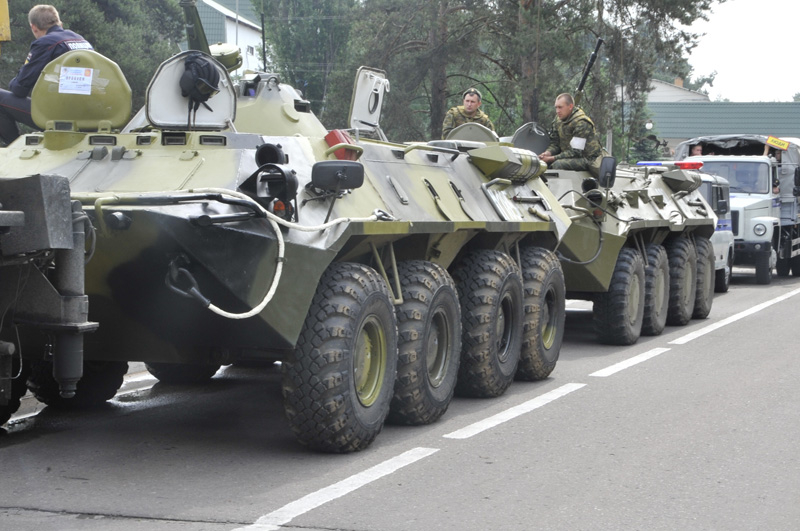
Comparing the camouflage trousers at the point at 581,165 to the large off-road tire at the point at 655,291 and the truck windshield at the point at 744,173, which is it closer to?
the large off-road tire at the point at 655,291

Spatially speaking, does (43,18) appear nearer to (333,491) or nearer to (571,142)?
(333,491)

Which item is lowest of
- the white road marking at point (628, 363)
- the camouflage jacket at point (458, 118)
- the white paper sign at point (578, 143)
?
the white road marking at point (628, 363)

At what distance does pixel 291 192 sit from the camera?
6336mm

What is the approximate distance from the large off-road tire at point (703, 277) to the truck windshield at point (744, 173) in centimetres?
744

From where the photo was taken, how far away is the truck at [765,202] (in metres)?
21.5

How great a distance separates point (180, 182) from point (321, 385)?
1.28 metres

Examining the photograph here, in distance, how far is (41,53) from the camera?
8.31m

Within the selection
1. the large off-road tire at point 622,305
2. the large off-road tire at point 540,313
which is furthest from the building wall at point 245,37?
the large off-road tire at point 540,313

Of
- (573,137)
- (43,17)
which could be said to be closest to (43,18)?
(43,17)

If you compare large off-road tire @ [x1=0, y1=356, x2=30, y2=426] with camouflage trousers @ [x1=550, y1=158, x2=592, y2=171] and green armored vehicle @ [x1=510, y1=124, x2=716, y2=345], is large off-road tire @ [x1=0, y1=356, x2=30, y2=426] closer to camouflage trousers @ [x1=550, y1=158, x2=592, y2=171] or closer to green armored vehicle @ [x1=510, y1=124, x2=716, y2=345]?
green armored vehicle @ [x1=510, y1=124, x2=716, y2=345]

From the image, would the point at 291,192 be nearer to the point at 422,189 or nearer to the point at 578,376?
the point at 422,189

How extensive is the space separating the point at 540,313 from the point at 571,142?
11.8 feet

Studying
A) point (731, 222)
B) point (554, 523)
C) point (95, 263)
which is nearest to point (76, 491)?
point (95, 263)

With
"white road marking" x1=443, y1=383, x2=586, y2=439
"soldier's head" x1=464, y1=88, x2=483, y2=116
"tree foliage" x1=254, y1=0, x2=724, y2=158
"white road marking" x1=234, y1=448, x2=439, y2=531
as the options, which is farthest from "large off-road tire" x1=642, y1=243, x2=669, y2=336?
"tree foliage" x1=254, y1=0, x2=724, y2=158
